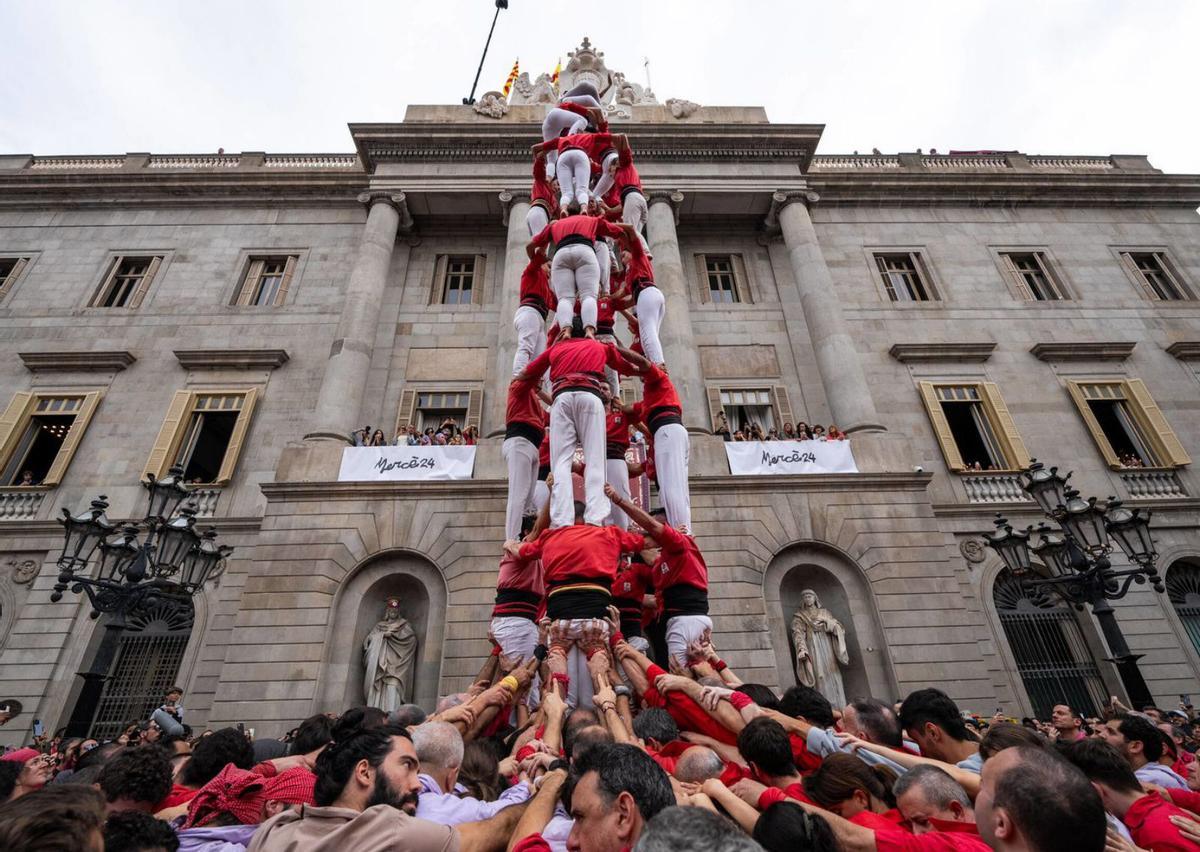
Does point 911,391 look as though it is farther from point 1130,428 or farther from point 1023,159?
point 1023,159

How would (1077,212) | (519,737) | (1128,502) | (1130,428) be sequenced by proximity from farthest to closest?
1. (1077,212)
2. (1130,428)
3. (1128,502)
4. (519,737)

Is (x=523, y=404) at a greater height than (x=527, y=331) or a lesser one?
lesser

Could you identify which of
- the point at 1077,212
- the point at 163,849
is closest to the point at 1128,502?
the point at 1077,212

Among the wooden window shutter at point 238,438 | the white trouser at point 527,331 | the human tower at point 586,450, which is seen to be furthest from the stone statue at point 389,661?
the white trouser at point 527,331

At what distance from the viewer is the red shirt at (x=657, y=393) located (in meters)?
7.67

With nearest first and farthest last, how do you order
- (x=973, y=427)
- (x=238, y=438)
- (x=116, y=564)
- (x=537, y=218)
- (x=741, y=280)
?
(x=116, y=564)
(x=537, y=218)
(x=238, y=438)
(x=973, y=427)
(x=741, y=280)

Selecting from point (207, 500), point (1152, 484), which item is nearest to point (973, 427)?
point (1152, 484)

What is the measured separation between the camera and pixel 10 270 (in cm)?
1942

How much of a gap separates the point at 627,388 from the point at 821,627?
8248 millimetres

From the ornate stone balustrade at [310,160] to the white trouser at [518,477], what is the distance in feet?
61.1

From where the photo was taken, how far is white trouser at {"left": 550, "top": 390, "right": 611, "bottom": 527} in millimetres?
6352

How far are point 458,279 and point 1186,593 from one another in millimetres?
21800

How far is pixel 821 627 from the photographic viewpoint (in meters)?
12.1

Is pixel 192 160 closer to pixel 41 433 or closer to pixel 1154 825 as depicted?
pixel 41 433
